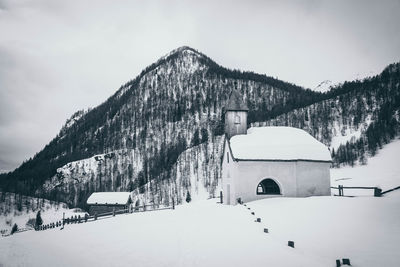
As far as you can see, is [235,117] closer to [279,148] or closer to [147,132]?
[279,148]

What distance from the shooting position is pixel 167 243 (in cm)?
1330

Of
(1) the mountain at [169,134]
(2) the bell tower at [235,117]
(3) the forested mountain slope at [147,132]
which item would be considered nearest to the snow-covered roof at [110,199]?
(1) the mountain at [169,134]

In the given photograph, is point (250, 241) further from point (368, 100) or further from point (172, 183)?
point (368, 100)

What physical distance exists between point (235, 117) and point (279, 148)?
27.8 ft

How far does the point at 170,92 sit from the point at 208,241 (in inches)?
7245

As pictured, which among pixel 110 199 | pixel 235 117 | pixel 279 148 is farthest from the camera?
pixel 110 199

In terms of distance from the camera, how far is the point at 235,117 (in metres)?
34.9

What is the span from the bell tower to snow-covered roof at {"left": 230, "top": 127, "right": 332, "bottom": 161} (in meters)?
3.79

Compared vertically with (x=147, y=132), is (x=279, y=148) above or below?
below

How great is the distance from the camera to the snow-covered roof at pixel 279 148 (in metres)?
27.6

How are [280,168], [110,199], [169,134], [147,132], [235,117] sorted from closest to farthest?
1. [280,168]
2. [235,117]
3. [110,199]
4. [169,134]
5. [147,132]

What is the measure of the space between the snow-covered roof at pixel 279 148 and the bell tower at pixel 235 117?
3.79 m

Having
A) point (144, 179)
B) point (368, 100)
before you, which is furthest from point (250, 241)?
point (368, 100)

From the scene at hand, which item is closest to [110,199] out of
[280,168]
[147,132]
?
[280,168]
